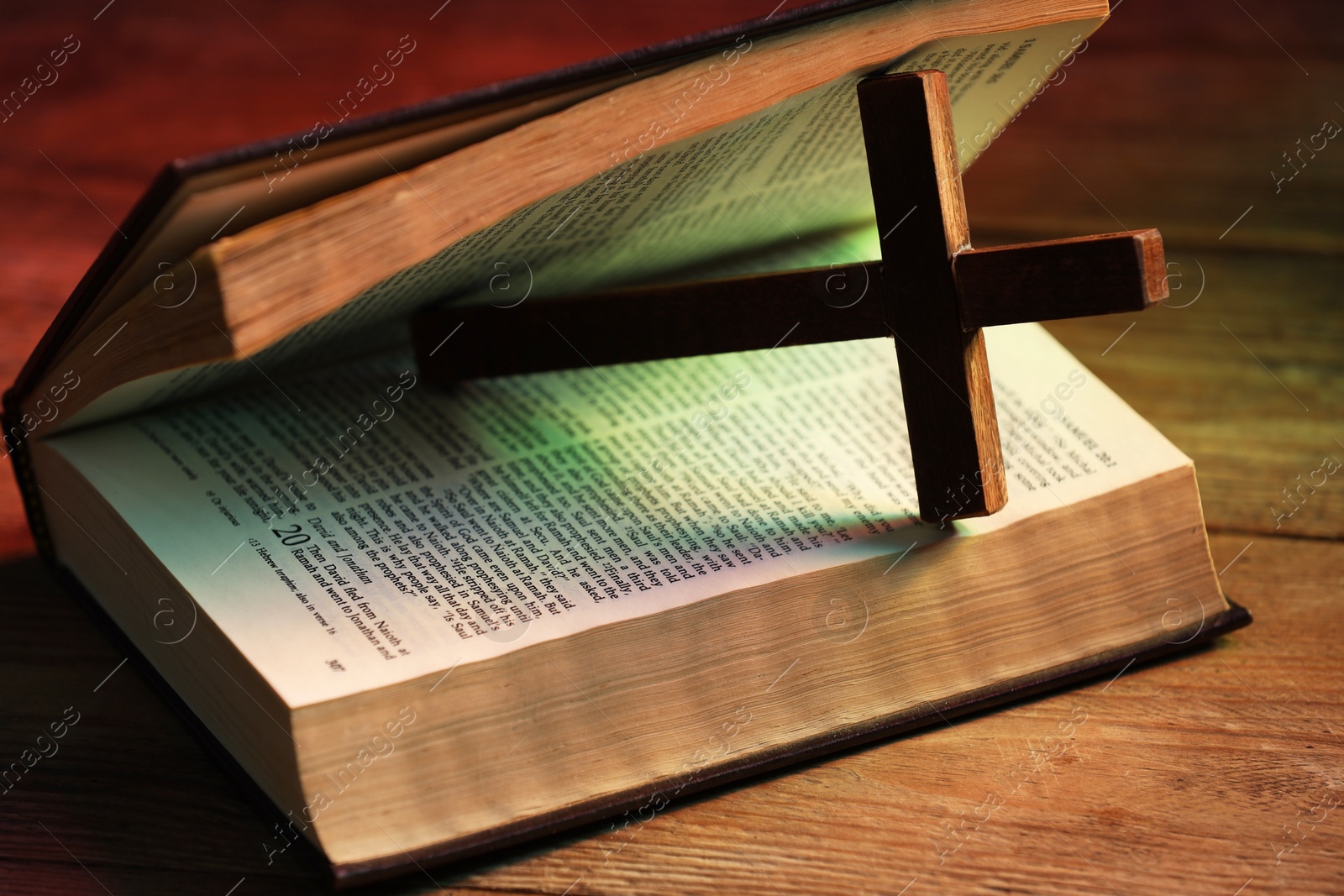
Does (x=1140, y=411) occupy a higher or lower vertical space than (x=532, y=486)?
lower

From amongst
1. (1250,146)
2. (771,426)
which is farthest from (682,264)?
(1250,146)

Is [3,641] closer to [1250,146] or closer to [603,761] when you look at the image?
[603,761]

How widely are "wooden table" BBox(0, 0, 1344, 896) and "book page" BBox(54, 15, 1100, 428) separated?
0.18 metres

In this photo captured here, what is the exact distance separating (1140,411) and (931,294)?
14.0 inches

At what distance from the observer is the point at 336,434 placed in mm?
646

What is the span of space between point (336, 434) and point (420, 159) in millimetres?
222

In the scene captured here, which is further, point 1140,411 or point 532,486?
point 1140,411

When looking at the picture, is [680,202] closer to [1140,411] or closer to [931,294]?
[931,294]

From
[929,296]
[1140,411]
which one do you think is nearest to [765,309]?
[929,296]

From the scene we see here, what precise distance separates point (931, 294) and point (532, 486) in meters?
0.21

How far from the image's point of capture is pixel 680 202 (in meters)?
0.64

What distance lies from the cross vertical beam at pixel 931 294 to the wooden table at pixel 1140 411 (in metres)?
0.11

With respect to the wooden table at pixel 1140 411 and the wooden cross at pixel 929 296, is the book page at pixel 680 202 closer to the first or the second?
the wooden cross at pixel 929 296

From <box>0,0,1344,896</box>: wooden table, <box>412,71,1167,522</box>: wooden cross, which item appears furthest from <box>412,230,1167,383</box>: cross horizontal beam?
<box>0,0,1344,896</box>: wooden table
